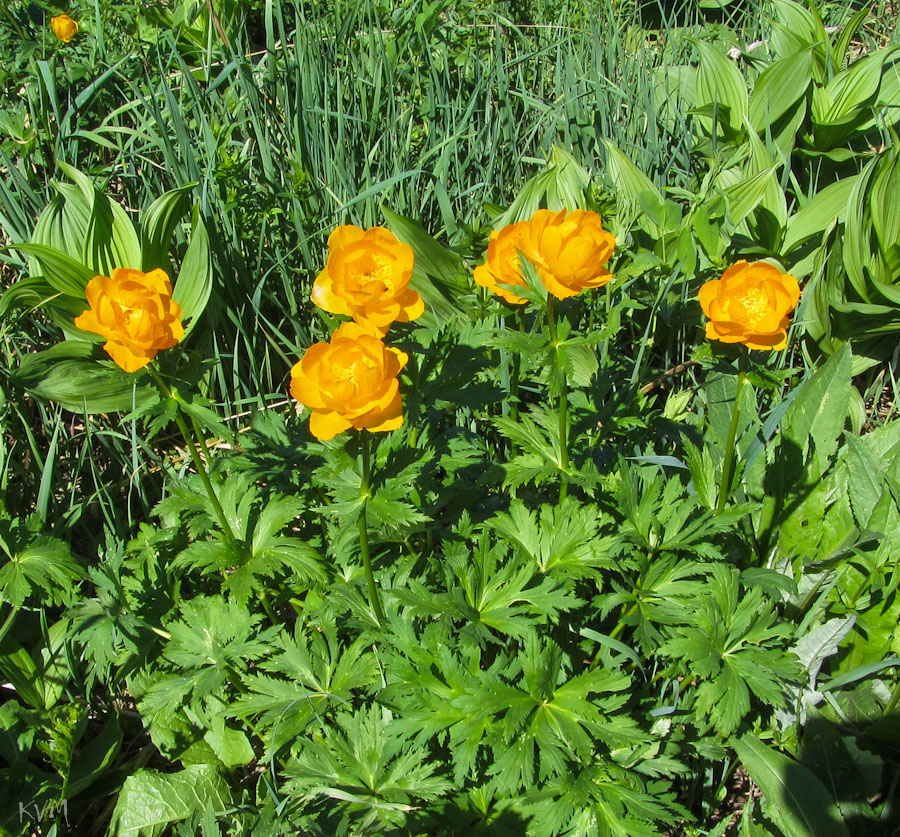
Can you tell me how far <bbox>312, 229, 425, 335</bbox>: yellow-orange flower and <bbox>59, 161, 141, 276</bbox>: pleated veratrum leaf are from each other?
1104 mm

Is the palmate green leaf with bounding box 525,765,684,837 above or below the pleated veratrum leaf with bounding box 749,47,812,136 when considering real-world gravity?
below

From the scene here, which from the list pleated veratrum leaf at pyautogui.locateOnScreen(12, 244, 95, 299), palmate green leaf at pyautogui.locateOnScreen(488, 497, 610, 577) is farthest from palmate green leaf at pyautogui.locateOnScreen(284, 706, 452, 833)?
pleated veratrum leaf at pyautogui.locateOnScreen(12, 244, 95, 299)

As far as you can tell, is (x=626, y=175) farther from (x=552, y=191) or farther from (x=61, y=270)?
(x=61, y=270)

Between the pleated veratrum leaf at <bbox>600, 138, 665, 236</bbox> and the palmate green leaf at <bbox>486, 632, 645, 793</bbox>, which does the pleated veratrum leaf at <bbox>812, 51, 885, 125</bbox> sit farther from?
the palmate green leaf at <bbox>486, 632, 645, 793</bbox>

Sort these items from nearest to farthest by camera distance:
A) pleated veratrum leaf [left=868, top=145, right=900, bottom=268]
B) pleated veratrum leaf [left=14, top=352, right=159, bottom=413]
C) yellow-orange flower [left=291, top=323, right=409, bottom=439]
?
yellow-orange flower [left=291, top=323, right=409, bottom=439] → pleated veratrum leaf [left=14, top=352, right=159, bottom=413] → pleated veratrum leaf [left=868, top=145, right=900, bottom=268]

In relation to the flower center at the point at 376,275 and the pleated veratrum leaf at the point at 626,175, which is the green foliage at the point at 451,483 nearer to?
the pleated veratrum leaf at the point at 626,175

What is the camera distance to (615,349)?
2.44 meters

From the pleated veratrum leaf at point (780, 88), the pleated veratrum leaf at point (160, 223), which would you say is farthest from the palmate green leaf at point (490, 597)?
the pleated veratrum leaf at point (780, 88)

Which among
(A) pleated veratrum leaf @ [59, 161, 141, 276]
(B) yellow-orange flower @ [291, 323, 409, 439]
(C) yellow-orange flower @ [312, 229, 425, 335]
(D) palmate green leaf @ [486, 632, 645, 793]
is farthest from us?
(A) pleated veratrum leaf @ [59, 161, 141, 276]

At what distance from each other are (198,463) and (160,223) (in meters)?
1.01

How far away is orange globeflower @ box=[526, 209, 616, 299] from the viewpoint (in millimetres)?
1239

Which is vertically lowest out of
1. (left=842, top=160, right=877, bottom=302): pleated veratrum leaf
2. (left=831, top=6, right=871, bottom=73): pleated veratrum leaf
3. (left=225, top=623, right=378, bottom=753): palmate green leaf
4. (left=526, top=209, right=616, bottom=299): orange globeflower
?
(left=225, top=623, right=378, bottom=753): palmate green leaf

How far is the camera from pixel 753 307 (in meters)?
1.30

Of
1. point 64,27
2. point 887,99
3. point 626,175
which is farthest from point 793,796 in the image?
point 64,27
